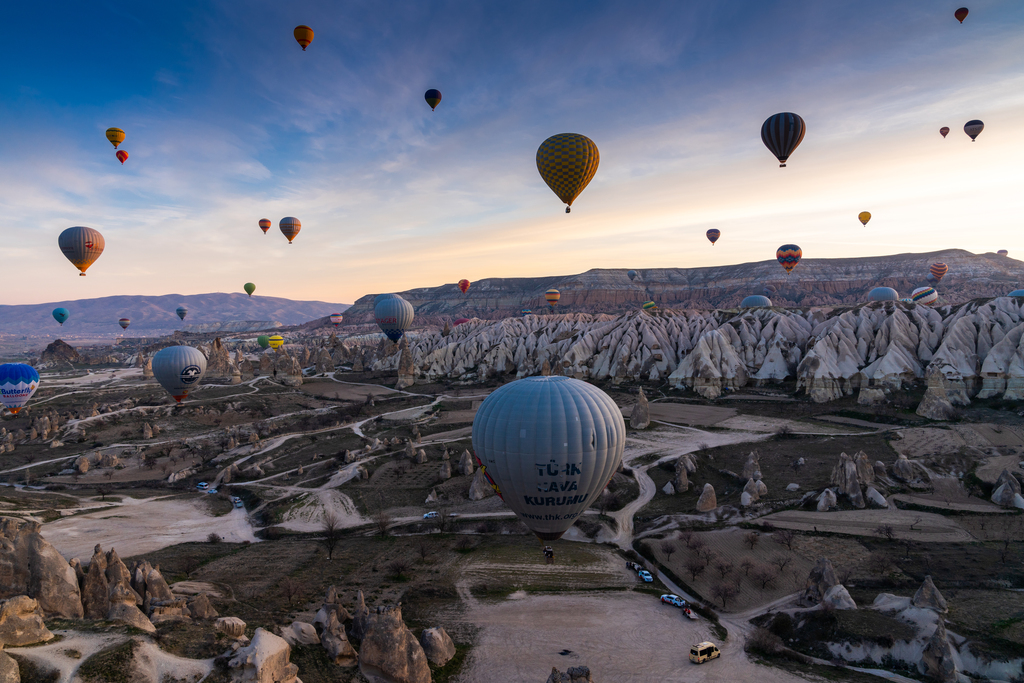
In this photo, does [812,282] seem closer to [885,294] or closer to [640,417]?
[885,294]

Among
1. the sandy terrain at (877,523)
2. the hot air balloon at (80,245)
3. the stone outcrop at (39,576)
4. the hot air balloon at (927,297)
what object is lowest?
the sandy terrain at (877,523)

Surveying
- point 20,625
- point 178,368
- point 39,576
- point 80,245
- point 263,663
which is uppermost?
point 80,245

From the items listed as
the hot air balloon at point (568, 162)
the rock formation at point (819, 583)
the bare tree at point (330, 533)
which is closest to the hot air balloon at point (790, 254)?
the hot air balloon at point (568, 162)

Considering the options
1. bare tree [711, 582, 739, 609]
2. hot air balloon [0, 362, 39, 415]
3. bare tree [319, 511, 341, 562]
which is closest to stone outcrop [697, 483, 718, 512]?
bare tree [711, 582, 739, 609]

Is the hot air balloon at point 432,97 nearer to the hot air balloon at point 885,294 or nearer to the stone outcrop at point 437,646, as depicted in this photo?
the stone outcrop at point 437,646

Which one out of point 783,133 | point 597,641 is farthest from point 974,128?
point 597,641

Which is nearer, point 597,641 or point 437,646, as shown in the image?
point 437,646
